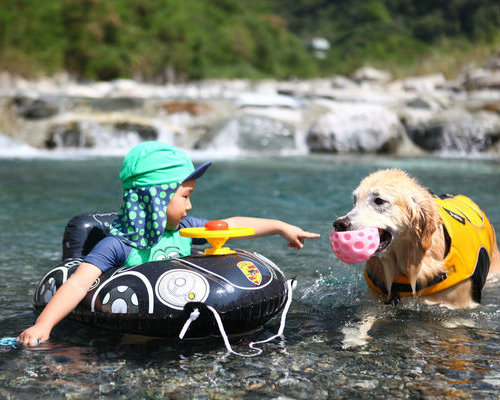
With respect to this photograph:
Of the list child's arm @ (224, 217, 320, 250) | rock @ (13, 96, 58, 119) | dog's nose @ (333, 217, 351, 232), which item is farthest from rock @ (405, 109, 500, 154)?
dog's nose @ (333, 217, 351, 232)

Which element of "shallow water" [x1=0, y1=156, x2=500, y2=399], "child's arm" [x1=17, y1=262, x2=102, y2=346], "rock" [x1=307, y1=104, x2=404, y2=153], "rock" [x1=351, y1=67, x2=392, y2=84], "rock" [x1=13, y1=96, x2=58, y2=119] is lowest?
"shallow water" [x1=0, y1=156, x2=500, y2=399]

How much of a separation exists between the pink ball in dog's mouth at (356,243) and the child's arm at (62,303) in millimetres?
1430

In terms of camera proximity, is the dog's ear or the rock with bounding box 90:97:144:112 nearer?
the dog's ear

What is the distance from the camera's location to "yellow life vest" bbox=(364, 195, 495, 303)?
13.6 ft

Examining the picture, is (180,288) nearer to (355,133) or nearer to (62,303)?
(62,303)

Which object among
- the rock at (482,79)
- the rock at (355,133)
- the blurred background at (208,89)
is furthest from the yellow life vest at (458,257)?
the rock at (482,79)

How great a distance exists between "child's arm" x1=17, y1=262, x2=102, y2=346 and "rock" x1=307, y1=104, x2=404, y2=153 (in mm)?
13460

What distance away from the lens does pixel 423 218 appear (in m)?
3.96

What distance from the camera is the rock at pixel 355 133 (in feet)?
54.6

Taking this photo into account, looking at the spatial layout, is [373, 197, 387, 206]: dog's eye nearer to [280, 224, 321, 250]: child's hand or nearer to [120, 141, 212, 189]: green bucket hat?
[280, 224, 321, 250]: child's hand

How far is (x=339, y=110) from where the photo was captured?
60.4 ft

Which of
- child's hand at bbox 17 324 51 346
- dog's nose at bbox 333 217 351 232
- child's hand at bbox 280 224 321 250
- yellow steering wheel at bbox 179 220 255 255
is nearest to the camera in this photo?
child's hand at bbox 17 324 51 346

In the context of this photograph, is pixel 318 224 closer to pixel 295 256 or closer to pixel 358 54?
pixel 295 256

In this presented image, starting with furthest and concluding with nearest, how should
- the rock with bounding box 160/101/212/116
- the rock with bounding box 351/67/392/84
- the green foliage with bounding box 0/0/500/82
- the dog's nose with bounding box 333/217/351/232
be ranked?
the rock with bounding box 351/67/392/84 → the green foliage with bounding box 0/0/500/82 → the rock with bounding box 160/101/212/116 → the dog's nose with bounding box 333/217/351/232
